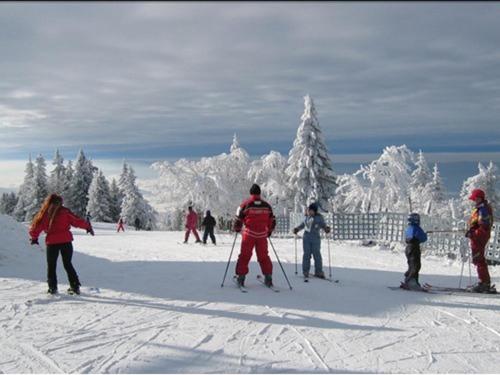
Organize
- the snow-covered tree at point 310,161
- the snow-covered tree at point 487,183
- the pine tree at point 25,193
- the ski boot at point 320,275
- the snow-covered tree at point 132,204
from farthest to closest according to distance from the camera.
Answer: the pine tree at point 25,193
the snow-covered tree at point 132,204
the snow-covered tree at point 487,183
the snow-covered tree at point 310,161
the ski boot at point 320,275

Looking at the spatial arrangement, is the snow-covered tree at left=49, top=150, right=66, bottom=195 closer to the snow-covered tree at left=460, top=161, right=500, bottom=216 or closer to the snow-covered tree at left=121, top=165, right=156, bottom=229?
the snow-covered tree at left=121, top=165, right=156, bottom=229

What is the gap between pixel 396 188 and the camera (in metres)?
37.4

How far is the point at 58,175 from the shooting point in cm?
6794

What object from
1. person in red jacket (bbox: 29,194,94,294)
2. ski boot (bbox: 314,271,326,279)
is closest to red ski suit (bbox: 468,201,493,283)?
ski boot (bbox: 314,271,326,279)

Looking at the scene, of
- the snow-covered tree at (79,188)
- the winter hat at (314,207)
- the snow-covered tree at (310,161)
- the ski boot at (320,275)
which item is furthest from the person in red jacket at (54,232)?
the snow-covered tree at (79,188)

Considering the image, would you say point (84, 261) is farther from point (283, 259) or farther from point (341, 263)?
point (341, 263)

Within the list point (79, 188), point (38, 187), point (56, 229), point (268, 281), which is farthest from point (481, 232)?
point (79, 188)

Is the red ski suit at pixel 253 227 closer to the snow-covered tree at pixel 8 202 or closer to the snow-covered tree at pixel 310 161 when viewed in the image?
the snow-covered tree at pixel 310 161

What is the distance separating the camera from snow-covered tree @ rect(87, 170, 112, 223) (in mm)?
58969

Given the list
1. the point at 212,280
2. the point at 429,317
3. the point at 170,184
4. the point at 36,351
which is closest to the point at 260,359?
the point at 36,351

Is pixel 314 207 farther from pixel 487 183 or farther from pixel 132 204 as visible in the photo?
pixel 132 204

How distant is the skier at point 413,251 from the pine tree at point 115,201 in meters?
58.7

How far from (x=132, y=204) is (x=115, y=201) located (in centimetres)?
1009

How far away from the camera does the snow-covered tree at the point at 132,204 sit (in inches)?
2356
